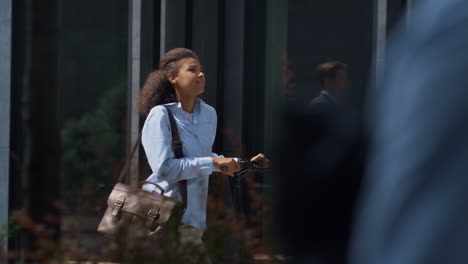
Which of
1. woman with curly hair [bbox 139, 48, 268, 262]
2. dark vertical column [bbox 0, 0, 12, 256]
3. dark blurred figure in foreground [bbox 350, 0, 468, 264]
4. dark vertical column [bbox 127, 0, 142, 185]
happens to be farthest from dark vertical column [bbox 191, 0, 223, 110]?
dark blurred figure in foreground [bbox 350, 0, 468, 264]

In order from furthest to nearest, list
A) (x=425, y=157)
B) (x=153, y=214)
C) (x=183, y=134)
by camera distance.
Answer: (x=183, y=134) < (x=153, y=214) < (x=425, y=157)

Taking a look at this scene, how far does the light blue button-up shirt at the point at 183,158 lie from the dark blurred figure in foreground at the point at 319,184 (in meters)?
3.04

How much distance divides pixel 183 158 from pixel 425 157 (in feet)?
11.7

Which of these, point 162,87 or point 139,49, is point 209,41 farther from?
point 162,87

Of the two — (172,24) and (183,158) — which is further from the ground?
(172,24)

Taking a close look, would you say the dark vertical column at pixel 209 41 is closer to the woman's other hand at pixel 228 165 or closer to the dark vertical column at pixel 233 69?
the dark vertical column at pixel 233 69

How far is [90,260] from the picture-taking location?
2.73m

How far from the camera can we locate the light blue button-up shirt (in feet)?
16.0

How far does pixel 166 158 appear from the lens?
16.0ft

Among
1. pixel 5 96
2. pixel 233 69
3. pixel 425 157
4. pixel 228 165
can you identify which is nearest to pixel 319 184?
pixel 425 157

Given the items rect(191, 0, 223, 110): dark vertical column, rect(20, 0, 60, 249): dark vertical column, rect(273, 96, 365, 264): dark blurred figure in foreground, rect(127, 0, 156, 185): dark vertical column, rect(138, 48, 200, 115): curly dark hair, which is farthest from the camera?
rect(191, 0, 223, 110): dark vertical column

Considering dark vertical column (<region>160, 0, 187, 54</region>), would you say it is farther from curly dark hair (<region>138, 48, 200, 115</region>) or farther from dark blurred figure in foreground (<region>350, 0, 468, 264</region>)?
dark blurred figure in foreground (<region>350, 0, 468, 264</region>)

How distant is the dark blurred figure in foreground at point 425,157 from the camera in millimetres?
1396

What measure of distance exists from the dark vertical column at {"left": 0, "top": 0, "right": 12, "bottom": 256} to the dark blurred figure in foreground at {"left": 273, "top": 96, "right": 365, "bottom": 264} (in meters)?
7.11
